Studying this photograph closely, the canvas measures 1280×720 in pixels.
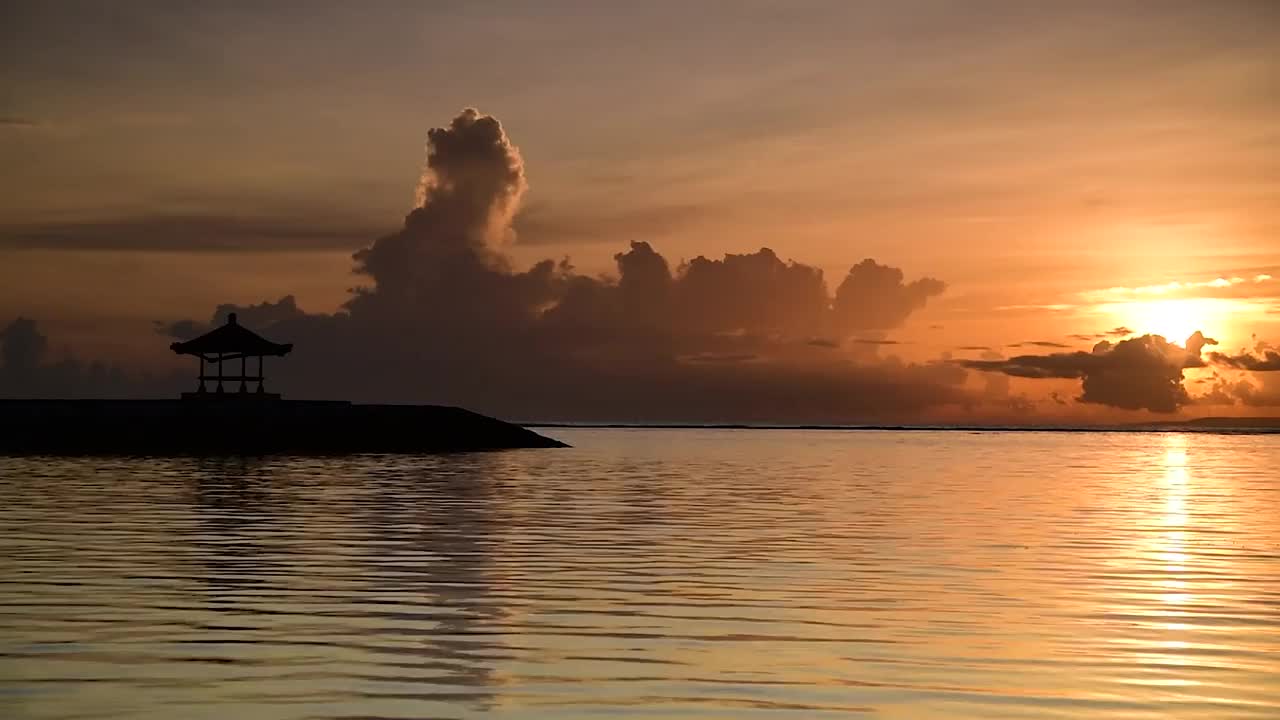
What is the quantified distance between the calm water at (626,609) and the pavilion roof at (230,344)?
41706 millimetres

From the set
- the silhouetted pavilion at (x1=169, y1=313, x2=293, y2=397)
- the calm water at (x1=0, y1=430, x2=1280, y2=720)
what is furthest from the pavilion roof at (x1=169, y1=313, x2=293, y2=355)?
the calm water at (x1=0, y1=430, x2=1280, y2=720)

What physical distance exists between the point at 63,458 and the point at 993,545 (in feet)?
211

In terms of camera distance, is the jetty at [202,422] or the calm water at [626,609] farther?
the jetty at [202,422]

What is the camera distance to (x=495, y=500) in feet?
167

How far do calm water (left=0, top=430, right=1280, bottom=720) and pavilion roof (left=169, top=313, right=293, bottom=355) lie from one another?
41.7m

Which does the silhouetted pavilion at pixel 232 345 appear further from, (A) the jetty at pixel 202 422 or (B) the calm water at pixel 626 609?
(B) the calm water at pixel 626 609

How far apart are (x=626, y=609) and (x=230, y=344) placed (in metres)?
72.1

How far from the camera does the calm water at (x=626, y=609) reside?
15.9 meters

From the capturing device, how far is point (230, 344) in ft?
298

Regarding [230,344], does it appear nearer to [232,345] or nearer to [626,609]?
[232,345]

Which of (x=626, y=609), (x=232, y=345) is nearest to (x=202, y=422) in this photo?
(x=232, y=345)

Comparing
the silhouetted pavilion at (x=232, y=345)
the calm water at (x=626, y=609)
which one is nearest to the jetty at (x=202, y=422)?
the silhouetted pavilion at (x=232, y=345)

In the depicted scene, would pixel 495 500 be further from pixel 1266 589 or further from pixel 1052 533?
pixel 1266 589

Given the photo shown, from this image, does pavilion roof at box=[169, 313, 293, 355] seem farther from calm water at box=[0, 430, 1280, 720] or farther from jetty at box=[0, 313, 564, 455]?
calm water at box=[0, 430, 1280, 720]
